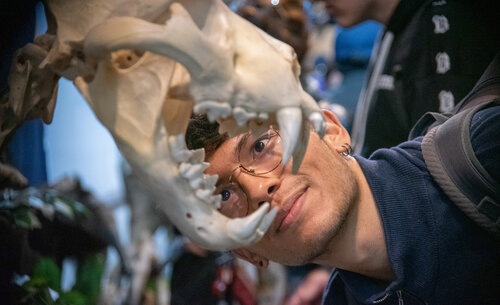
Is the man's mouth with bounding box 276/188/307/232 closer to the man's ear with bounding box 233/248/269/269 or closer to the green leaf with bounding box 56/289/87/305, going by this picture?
the man's ear with bounding box 233/248/269/269

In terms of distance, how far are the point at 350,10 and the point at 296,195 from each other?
0.62 m

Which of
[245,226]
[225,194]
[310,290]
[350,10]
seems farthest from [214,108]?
[310,290]

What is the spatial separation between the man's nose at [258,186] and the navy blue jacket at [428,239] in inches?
7.5

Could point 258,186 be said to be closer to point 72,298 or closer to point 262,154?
point 262,154

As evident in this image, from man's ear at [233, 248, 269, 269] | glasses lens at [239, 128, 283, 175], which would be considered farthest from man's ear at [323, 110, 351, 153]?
man's ear at [233, 248, 269, 269]

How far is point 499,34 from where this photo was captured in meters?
0.83

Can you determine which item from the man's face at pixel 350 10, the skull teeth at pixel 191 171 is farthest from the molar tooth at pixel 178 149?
the man's face at pixel 350 10

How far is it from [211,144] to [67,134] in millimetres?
207

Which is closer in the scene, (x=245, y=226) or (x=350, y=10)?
(x=245, y=226)

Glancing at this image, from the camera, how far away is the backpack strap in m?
0.76

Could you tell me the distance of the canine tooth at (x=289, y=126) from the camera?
0.57 metres

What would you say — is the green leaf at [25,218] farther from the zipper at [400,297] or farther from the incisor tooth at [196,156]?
the zipper at [400,297]

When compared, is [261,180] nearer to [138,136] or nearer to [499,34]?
[138,136]

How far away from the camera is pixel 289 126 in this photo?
0.57 meters
